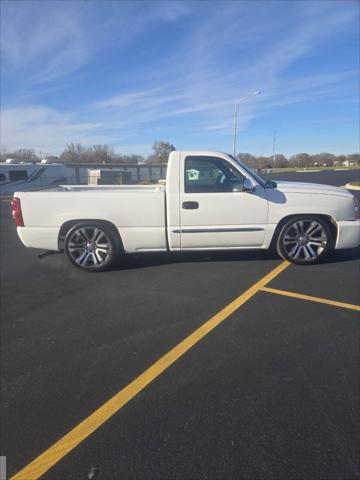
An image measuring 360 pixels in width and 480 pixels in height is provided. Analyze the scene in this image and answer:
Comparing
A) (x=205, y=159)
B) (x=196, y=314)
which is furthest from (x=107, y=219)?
(x=196, y=314)

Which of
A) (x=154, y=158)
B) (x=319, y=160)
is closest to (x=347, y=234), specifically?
(x=154, y=158)

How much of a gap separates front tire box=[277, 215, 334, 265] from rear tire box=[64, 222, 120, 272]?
268cm

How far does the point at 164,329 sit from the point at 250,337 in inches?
33.9

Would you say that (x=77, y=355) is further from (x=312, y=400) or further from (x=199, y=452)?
(x=312, y=400)

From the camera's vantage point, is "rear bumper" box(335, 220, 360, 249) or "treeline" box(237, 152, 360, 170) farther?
"treeline" box(237, 152, 360, 170)

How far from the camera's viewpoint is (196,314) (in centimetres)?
A: 354

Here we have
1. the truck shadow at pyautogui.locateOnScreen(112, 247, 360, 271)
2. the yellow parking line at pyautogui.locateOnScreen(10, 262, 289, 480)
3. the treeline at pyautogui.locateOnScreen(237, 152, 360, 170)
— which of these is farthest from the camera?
the treeline at pyautogui.locateOnScreen(237, 152, 360, 170)

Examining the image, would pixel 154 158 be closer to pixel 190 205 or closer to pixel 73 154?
pixel 73 154

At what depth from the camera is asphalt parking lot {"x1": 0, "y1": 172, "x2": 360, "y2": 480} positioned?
184 cm

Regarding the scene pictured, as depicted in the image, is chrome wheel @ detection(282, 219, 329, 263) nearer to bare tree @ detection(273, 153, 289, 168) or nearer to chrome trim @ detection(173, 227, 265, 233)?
chrome trim @ detection(173, 227, 265, 233)

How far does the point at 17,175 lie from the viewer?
104 feet

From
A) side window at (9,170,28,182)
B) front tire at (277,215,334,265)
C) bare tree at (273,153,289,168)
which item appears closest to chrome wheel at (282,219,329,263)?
front tire at (277,215,334,265)

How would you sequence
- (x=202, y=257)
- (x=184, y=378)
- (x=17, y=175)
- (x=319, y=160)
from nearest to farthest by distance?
(x=184, y=378), (x=202, y=257), (x=17, y=175), (x=319, y=160)

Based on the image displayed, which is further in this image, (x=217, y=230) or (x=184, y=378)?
(x=217, y=230)
